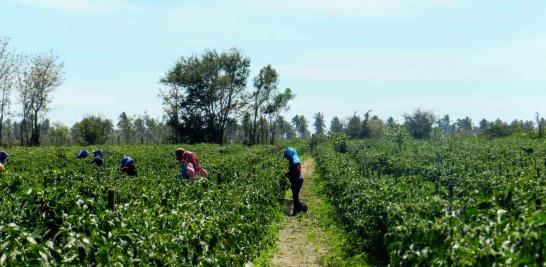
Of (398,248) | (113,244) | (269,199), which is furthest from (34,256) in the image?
(269,199)

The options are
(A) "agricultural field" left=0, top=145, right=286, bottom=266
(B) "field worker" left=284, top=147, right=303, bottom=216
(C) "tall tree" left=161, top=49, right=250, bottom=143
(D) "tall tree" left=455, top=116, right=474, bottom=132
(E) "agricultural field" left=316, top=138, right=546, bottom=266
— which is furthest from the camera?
(D) "tall tree" left=455, top=116, right=474, bottom=132

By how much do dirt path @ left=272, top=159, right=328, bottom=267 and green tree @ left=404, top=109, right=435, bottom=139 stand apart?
3369 inches

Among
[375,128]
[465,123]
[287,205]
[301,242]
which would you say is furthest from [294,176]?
[465,123]

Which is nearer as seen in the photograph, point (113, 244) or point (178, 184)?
point (113, 244)

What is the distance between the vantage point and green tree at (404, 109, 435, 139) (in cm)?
9756

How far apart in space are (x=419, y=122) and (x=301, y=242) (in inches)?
3651

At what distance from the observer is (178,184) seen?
37.2 feet

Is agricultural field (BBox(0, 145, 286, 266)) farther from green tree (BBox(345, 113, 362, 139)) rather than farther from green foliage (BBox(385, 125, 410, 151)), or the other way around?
green tree (BBox(345, 113, 362, 139))

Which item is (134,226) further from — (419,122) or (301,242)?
(419,122)

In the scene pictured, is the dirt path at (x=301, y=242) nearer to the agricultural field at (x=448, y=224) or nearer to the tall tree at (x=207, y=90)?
the agricultural field at (x=448, y=224)

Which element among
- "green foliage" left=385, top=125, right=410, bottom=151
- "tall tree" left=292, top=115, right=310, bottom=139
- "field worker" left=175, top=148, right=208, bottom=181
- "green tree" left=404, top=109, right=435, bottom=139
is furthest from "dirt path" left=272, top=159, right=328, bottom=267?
"tall tree" left=292, top=115, right=310, bottom=139

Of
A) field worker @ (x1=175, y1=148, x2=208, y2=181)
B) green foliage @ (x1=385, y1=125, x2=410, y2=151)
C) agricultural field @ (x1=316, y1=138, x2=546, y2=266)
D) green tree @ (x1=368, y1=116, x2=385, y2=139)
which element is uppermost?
green tree @ (x1=368, y1=116, x2=385, y2=139)

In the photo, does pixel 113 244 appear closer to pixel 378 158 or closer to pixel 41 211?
pixel 41 211

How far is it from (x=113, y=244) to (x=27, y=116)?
61187mm
